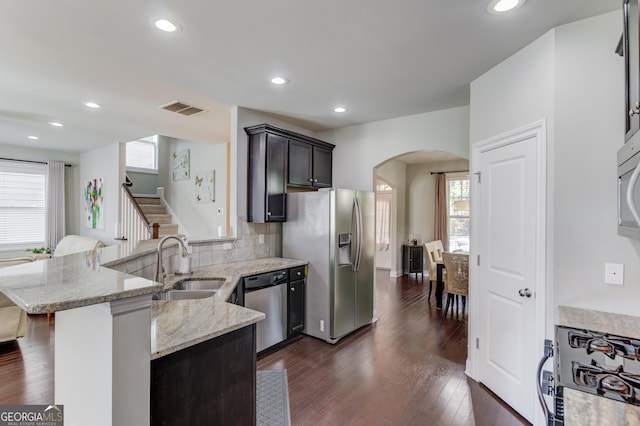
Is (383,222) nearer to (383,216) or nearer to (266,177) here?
(383,216)

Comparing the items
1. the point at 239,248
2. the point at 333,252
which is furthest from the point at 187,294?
the point at 333,252

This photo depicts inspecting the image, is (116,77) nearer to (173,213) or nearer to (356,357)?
(356,357)

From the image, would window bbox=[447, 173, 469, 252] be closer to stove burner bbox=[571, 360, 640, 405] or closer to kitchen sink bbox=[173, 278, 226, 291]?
kitchen sink bbox=[173, 278, 226, 291]

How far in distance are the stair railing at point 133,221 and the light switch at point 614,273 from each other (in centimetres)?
582

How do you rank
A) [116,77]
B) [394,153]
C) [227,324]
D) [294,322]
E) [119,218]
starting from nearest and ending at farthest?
[227,324] → [116,77] → [294,322] → [394,153] → [119,218]

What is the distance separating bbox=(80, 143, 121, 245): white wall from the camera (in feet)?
18.6

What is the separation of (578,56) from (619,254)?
126cm

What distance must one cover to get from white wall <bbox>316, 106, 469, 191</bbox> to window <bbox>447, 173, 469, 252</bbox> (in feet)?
12.1

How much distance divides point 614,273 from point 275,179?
3086 mm

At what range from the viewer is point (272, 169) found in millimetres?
3719

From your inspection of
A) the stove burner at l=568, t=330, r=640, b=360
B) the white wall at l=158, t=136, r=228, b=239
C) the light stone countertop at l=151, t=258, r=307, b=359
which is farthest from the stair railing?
the stove burner at l=568, t=330, r=640, b=360

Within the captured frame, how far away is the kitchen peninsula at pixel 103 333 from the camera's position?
37.4 inches

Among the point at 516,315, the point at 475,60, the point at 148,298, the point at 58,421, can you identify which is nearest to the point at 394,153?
the point at 475,60

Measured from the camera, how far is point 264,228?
13.4ft
